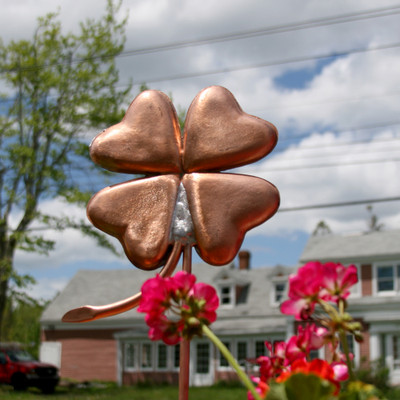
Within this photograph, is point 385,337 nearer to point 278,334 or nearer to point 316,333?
point 278,334

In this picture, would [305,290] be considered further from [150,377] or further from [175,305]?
[150,377]

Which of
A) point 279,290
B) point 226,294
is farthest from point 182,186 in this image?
point 226,294

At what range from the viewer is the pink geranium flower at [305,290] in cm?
106

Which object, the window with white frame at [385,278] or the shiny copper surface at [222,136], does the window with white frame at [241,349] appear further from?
the shiny copper surface at [222,136]

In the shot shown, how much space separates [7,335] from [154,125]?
97.4 ft

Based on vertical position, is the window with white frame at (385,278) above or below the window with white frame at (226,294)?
above

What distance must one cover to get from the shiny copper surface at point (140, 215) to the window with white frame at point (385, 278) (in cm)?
1816

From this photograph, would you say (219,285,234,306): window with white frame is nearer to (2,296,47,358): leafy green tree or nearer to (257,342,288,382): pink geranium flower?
(2,296,47,358): leafy green tree

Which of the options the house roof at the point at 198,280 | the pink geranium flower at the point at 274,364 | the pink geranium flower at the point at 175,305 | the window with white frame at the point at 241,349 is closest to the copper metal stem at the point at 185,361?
the pink geranium flower at the point at 274,364

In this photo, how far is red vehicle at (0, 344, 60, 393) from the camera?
1766 cm

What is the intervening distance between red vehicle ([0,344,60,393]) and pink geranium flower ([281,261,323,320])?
59.5 feet

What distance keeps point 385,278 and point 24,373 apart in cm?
1181

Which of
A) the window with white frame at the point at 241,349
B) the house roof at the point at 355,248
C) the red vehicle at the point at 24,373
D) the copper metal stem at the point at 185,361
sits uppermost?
the house roof at the point at 355,248

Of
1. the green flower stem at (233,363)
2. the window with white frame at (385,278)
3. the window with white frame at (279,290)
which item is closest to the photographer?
the green flower stem at (233,363)
